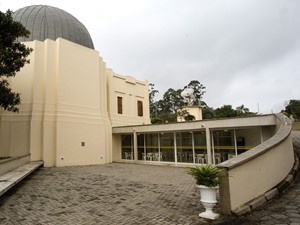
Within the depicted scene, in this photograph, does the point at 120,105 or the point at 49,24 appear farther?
the point at 120,105

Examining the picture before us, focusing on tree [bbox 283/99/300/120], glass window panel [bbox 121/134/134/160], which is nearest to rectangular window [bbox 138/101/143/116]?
glass window panel [bbox 121/134/134/160]

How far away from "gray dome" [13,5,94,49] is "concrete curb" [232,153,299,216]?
1809 centimetres

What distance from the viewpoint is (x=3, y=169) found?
9633 mm

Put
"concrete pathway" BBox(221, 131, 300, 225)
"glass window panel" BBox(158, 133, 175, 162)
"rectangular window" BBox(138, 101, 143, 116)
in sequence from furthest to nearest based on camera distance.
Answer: "rectangular window" BBox(138, 101, 143, 116) < "glass window panel" BBox(158, 133, 175, 162) < "concrete pathway" BBox(221, 131, 300, 225)

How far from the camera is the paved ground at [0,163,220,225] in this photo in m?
5.36

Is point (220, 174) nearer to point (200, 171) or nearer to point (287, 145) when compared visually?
point (200, 171)

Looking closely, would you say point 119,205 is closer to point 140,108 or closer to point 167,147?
point 167,147

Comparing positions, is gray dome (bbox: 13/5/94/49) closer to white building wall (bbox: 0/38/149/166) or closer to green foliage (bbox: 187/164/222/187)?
white building wall (bbox: 0/38/149/166)

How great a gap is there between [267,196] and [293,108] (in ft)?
163

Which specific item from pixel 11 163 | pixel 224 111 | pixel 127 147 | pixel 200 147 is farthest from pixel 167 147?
pixel 224 111

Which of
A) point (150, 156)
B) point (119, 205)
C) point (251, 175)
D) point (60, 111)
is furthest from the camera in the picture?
point (150, 156)

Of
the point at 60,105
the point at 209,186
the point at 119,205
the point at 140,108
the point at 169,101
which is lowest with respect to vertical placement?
the point at 119,205

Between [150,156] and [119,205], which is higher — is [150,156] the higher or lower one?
the higher one

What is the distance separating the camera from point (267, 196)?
18.1ft
